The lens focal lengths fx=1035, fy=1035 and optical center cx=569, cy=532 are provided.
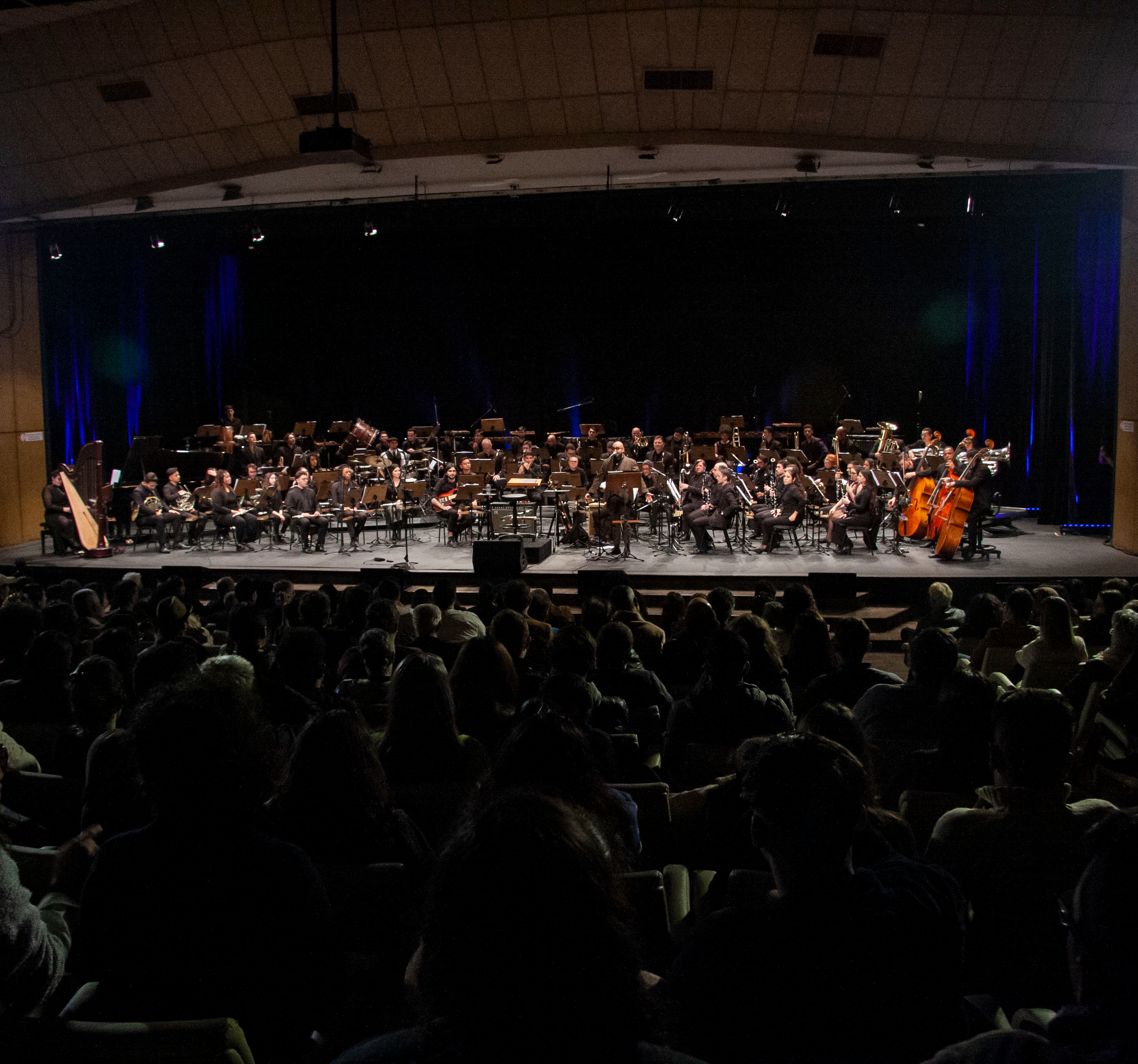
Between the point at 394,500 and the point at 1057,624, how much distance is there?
9797 millimetres

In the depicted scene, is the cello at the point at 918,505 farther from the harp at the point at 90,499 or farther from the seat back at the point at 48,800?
the seat back at the point at 48,800

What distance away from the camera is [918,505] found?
521 inches

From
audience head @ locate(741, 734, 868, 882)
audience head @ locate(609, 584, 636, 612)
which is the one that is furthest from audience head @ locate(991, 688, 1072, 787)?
audience head @ locate(609, 584, 636, 612)

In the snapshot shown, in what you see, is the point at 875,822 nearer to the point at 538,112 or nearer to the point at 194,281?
the point at 538,112

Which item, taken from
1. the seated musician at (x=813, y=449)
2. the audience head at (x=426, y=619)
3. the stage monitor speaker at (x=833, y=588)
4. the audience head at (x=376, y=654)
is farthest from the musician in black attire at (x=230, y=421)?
the audience head at (x=376, y=654)

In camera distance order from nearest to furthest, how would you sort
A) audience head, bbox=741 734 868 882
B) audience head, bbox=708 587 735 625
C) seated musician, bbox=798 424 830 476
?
1. audience head, bbox=741 734 868 882
2. audience head, bbox=708 587 735 625
3. seated musician, bbox=798 424 830 476

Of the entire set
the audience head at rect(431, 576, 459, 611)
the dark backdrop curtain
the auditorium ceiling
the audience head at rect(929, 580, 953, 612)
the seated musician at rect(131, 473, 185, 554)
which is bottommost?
the audience head at rect(929, 580, 953, 612)

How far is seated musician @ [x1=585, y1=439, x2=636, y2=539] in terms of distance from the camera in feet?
40.4

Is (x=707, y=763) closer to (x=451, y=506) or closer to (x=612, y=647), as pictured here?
(x=612, y=647)

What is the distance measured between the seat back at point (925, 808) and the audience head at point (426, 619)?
283cm

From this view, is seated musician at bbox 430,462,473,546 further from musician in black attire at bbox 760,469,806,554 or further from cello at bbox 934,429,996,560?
cello at bbox 934,429,996,560

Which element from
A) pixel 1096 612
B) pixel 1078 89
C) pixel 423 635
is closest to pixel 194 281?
pixel 1078 89

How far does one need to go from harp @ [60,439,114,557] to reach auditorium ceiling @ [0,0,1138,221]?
3767 mm

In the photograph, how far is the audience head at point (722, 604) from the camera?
19.1 feet
